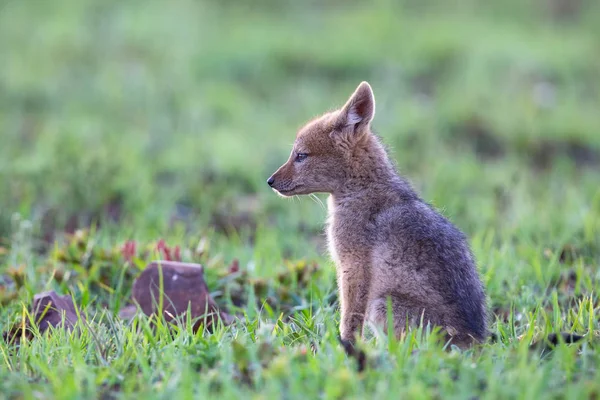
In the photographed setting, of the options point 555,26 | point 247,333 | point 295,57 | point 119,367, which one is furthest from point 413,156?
point 555,26

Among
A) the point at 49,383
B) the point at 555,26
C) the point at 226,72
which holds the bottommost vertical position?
the point at 49,383

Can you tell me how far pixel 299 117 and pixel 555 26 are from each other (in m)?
7.39

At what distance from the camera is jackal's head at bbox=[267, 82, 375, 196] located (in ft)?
15.5

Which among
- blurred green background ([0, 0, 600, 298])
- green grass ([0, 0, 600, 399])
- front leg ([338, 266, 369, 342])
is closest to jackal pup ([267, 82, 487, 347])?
front leg ([338, 266, 369, 342])

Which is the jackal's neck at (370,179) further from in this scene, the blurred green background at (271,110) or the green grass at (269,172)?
the blurred green background at (271,110)

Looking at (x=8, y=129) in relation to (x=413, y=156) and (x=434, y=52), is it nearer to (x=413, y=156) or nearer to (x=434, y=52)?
(x=413, y=156)

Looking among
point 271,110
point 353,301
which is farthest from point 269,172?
point 353,301

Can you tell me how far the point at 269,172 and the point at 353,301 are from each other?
431cm

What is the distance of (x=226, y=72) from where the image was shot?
12.1 meters

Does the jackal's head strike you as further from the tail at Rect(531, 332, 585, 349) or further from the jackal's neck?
the tail at Rect(531, 332, 585, 349)

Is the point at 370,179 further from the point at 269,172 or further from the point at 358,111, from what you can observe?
the point at 269,172

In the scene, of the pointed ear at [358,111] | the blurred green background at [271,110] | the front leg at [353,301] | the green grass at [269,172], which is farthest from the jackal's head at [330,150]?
the blurred green background at [271,110]

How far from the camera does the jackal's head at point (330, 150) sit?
186 inches

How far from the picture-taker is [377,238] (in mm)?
4379
